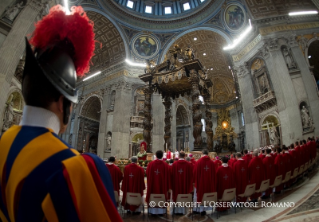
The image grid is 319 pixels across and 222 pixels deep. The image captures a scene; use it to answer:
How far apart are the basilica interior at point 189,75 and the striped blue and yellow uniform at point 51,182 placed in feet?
13.4

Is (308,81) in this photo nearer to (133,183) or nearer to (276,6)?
(276,6)

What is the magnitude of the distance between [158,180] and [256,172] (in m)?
2.83

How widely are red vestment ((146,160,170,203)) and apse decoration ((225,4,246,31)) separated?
15.2 metres

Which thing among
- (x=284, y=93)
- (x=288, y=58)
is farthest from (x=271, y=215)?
(x=288, y=58)

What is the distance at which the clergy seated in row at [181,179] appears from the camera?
432cm

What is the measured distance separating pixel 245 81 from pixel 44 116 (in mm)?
→ 16040

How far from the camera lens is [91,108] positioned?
21.0 metres

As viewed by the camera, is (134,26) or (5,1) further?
(134,26)

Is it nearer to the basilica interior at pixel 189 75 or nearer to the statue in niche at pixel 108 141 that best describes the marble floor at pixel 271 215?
the basilica interior at pixel 189 75

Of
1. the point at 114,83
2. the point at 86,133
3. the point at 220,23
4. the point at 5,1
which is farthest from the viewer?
the point at 86,133

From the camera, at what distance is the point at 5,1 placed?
6250mm

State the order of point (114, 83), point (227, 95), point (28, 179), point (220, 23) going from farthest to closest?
point (227, 95) < point (114, 83) < point (220, 23) < point (28, 179)

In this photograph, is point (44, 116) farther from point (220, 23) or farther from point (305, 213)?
point (220, 23)

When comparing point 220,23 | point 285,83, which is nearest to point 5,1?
point 285,83
